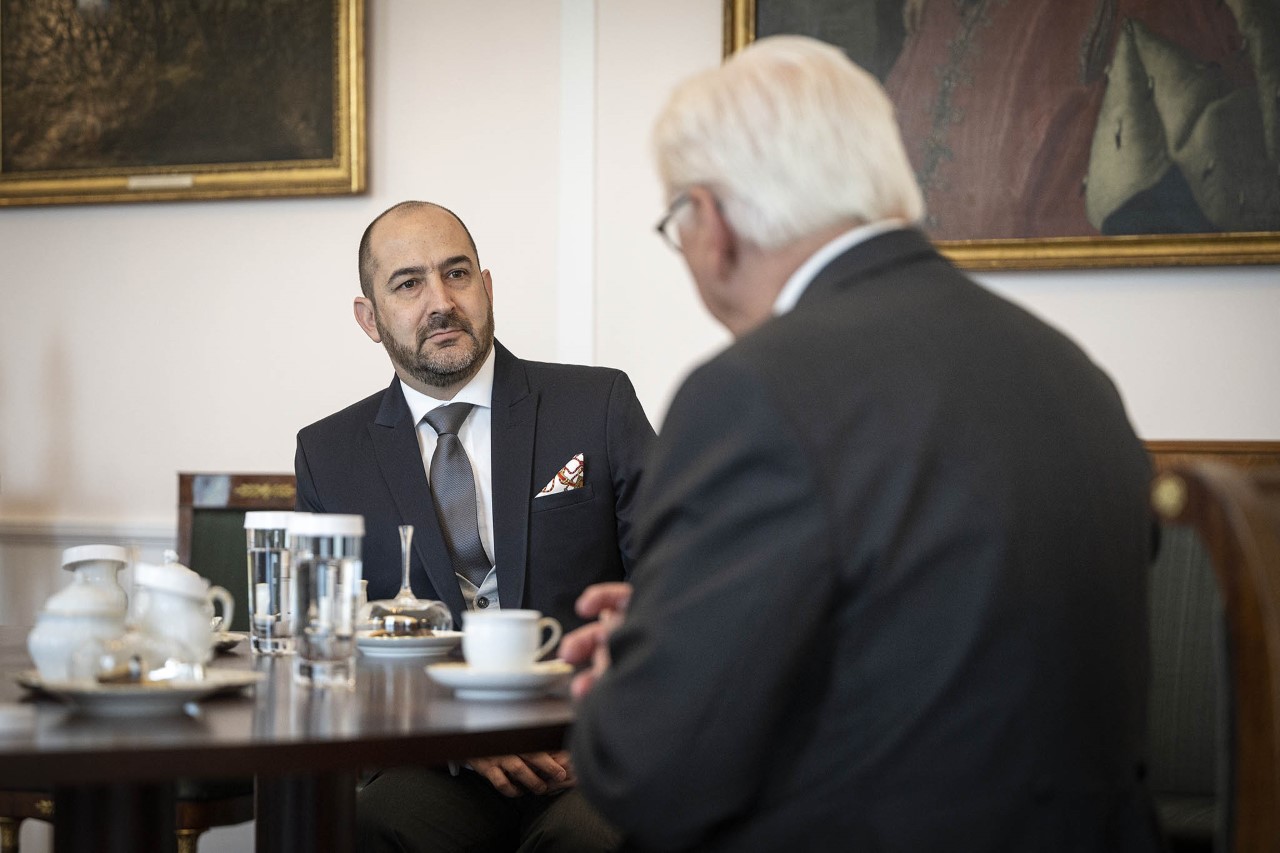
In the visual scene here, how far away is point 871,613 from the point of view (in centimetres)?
136

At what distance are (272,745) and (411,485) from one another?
66.2 inches

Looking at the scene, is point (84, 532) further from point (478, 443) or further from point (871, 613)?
point (871, 613)

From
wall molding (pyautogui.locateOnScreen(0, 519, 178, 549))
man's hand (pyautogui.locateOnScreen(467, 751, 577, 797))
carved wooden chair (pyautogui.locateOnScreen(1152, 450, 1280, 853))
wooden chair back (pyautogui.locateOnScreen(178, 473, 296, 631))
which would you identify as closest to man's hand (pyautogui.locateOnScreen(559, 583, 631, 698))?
man's hand (pyautogui.locateOnScreen(467, 751, 577, 797))

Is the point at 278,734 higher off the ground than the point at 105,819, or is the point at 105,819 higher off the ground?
the point at 278,734

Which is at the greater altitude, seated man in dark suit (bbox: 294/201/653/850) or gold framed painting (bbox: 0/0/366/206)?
gold framed painting (bbox: 0/0/366/206)

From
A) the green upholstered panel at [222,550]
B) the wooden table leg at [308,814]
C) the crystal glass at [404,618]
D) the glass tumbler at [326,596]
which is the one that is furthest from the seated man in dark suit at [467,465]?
the glass tumbler at [326,596]

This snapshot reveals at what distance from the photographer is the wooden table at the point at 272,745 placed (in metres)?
1.43

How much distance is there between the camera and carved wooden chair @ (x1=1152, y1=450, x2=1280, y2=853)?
1.15 meters

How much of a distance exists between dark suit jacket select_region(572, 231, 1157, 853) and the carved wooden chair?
192 mm

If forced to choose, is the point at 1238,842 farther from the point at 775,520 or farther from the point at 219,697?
the point at 219,697

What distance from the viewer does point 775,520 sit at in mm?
1335

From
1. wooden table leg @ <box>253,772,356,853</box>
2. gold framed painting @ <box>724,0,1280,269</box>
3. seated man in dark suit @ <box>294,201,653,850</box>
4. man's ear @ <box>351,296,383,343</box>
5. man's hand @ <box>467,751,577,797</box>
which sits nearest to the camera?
wooden table leg @ <box>253,772,356,853</box>

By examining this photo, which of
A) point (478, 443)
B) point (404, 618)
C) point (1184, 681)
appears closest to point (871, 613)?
point (404, 618)

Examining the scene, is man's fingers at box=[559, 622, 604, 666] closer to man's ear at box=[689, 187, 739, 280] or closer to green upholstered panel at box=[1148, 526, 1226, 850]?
man's ear at box=[689, 187, 739, 280]
